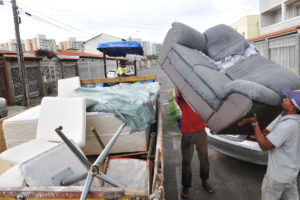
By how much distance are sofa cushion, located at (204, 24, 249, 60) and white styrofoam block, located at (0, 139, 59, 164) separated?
2.12 meters

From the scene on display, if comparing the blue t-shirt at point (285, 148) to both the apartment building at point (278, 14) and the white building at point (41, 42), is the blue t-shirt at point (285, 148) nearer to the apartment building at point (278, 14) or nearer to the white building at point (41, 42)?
the apartment building at point (278, 14)

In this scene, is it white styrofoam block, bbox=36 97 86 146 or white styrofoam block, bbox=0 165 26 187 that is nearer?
white styrofoam block, bbox=0 165 26 187

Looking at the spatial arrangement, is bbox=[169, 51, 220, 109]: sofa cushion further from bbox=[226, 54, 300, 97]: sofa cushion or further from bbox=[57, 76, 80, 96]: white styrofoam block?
bbox=[57, 76, 80, 96]: white styrofoam block

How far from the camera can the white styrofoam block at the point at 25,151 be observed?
7.03 ft

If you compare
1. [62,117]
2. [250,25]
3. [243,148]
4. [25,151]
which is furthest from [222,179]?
[250,25]

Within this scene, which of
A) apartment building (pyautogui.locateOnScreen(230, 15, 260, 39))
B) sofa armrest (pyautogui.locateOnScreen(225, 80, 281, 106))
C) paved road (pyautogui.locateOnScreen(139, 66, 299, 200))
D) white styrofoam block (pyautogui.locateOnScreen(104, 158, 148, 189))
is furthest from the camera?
apartment building (pyautogui.locateOnScreen(230, 15, 260, 39))

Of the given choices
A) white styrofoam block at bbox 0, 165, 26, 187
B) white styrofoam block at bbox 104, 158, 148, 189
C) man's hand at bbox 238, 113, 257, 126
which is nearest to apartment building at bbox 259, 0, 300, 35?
man's hand at bbox 238, 113, 257, 126

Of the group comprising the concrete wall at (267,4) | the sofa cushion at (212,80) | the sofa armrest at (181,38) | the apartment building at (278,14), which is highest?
the concrete wall at (267,4)

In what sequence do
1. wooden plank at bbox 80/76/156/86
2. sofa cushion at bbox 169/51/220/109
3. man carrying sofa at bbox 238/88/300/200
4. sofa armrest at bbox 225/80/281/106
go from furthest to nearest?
wooden plank at bbox 80/76/156/86 < man carrying sofa at bbox 238/88/300/200 < sofa cushion at bbox 169/51/220/109 < sofa armrest at bbox 225/80/281/106

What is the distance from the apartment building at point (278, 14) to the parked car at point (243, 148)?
40.6ft

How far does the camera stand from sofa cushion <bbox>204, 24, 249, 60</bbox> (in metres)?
2.29

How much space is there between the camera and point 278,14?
648 inches

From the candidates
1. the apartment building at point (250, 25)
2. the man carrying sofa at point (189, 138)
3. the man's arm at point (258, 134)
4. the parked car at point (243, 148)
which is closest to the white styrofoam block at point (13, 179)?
the man's arm at point (258, 134)

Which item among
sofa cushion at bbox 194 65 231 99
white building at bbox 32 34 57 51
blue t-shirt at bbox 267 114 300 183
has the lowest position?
blue t-shirt at bbox 267 114 300 183
